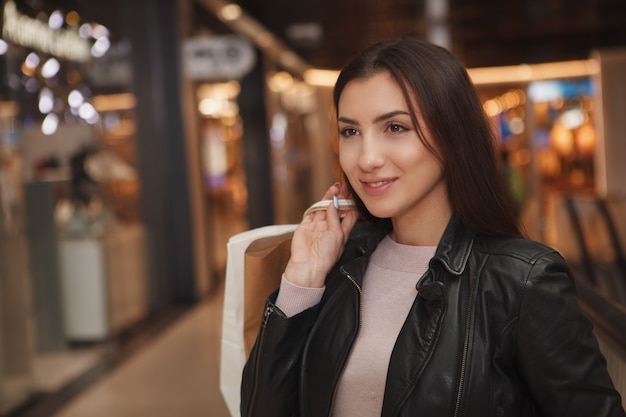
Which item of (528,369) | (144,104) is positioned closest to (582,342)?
(528,369)

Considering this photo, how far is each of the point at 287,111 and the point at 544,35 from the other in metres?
5.02

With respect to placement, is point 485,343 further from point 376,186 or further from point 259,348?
Result: point 259,348

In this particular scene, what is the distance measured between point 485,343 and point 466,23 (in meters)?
9.52

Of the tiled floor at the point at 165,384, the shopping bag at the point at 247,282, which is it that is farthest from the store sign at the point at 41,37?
the shopping bag at the point at 247,282

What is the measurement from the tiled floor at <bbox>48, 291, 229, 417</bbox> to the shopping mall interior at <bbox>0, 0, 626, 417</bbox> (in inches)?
0.7

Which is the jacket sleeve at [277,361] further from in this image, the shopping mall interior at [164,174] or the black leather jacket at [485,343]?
the shopping mall interior at [164,174]

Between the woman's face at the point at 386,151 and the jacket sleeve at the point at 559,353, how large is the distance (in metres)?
0.30

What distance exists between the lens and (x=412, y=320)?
137cm

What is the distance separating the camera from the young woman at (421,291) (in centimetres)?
128

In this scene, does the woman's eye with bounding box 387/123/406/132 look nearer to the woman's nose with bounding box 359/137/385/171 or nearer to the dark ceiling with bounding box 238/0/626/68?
the woman's nose with bounding box 359/137/385/171

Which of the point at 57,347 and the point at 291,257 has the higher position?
the point at 291,257

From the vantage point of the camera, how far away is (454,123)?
4.58 ft

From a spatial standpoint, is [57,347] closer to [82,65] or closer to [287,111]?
[82,65]

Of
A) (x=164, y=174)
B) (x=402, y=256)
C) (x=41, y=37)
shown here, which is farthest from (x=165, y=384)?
(x=402, y=256)
